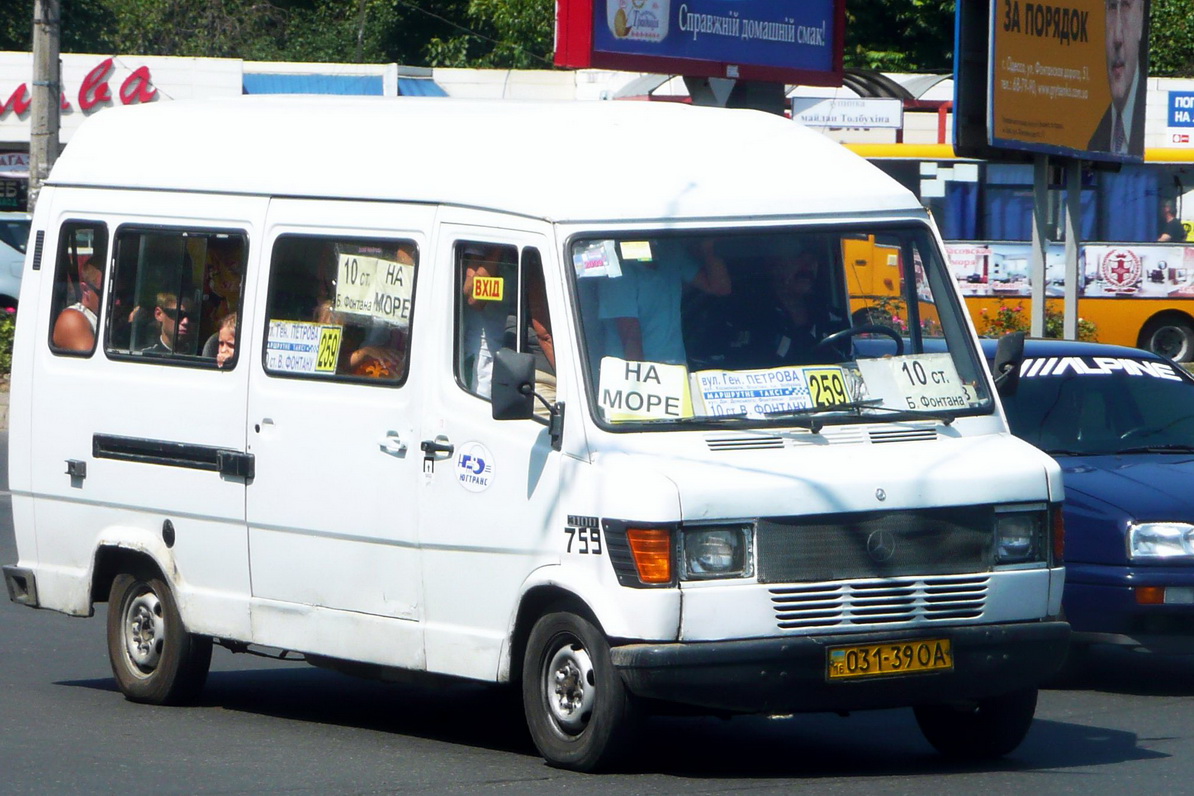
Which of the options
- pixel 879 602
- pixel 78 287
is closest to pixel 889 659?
pixel 879 602

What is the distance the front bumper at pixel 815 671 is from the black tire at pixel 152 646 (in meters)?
2.66

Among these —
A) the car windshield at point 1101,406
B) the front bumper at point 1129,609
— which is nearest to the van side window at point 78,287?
the car windshield at point 1101,406

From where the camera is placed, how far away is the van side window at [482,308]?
22.7ft

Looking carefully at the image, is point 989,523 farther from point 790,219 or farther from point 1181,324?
point 1181,324

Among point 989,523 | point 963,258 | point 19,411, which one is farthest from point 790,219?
point 963,258

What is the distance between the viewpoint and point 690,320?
6754 mm

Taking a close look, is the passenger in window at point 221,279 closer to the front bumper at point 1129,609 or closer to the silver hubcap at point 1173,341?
the front bumper at point 1129,609

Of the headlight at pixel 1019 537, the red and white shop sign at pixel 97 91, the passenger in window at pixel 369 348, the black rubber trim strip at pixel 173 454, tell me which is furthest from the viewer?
the red and white shop sign at pixel 97 91

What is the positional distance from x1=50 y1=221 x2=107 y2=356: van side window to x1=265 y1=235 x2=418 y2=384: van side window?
1.19 meters

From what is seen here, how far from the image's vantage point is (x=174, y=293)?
27.0ft

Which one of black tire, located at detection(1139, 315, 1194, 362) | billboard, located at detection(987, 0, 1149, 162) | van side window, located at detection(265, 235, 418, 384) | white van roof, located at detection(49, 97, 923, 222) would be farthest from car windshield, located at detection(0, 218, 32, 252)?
van side window, located at detection(265, 235, 418, 384)

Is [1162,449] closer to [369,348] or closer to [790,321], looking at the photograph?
[790,321]

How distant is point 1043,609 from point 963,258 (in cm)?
2137

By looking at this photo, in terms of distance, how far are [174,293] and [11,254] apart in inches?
748
